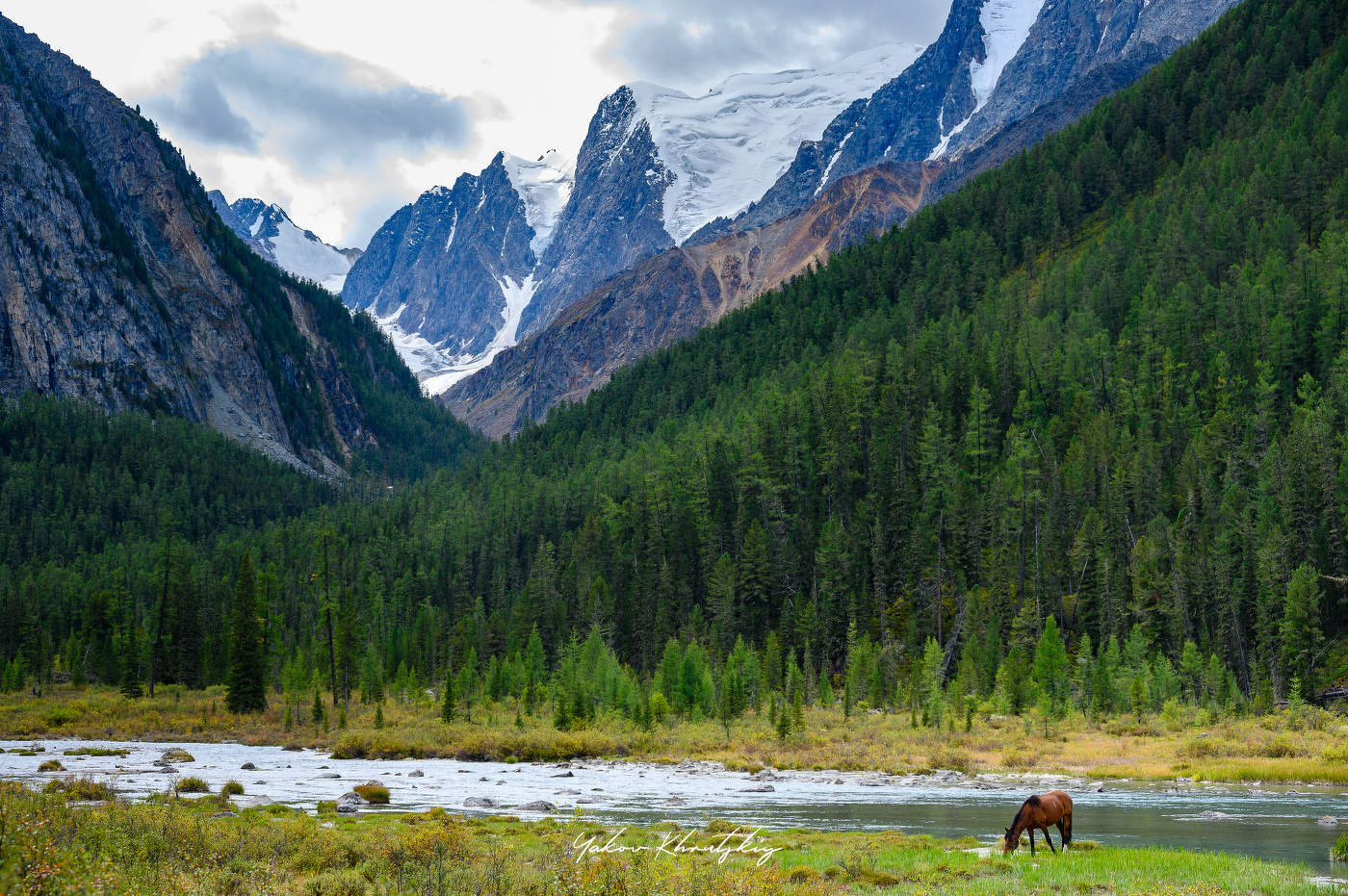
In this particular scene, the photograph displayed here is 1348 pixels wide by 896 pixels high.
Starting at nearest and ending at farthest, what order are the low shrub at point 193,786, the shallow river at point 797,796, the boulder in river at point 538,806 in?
the shallow river at point 797,796 < the boulder in river at point 538,806 < the low shrub at point 193,786

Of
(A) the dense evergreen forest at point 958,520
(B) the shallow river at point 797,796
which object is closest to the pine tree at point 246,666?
(A) the dense evergreen forest at point 958,520

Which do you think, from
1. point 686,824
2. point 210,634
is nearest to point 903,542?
point 686,824

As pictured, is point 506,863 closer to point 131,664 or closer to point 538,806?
point 538,806

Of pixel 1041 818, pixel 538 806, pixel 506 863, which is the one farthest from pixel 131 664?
pixel 1041 818

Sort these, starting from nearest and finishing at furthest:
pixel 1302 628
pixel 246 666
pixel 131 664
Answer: pixel 1302 628 → pixel 246 666 → pixel 131 664

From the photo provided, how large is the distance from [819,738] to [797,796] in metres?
21.9

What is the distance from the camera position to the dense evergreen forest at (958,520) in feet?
255

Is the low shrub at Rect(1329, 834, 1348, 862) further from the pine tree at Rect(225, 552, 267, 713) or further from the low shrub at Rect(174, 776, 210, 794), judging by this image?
the pine tree at Rect(225, 552, 267, 713)

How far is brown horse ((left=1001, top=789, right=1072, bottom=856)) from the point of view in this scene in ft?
78.7

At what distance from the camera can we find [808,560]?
110 meters

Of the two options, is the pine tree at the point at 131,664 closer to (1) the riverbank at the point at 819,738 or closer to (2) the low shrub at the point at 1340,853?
(1) the riverbank at the point at 819,738

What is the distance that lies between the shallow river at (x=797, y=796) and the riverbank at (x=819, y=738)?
10.7 ft

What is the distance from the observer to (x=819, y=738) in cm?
6341

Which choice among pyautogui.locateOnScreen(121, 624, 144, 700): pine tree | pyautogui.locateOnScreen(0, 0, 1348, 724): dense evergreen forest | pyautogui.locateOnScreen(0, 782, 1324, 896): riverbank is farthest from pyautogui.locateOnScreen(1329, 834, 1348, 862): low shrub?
pyautogui.locateOnScreen(121, 624, 144, 700): pine tree
